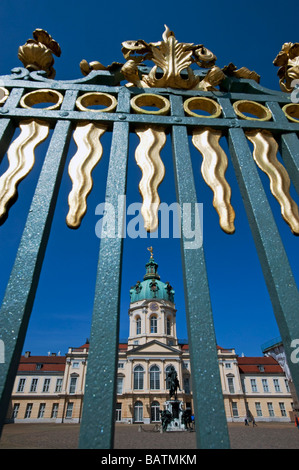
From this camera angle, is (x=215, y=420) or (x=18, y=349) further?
(x=18, y=349)

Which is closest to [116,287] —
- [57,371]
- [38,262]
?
[38,262]

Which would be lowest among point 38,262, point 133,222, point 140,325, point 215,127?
point 38,262

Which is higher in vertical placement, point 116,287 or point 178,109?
point 178,109

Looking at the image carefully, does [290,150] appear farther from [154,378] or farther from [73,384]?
[73,384]

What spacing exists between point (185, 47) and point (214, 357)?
293 cm

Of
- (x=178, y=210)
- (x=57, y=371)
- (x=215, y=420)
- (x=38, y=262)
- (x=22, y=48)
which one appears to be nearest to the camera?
(x=215, y=420)

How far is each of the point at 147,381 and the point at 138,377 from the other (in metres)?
1.20

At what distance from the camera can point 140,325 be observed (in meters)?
37.9

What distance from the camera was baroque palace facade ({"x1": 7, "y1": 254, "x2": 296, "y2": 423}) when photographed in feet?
106

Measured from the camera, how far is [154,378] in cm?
3375

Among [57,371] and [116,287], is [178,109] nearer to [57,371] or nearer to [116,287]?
[116,287]

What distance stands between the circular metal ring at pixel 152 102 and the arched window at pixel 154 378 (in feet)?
117

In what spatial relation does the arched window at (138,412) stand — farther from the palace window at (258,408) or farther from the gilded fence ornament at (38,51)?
the gilded fence ornament at (38,51)

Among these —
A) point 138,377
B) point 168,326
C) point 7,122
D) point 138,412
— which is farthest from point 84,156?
point 168,326
